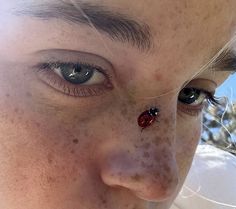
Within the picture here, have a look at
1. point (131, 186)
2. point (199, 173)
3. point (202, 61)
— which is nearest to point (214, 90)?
point (202, 61)

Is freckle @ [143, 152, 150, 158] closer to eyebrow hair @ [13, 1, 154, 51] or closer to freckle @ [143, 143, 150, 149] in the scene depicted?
freckle @ [143, 143, 150, 149]

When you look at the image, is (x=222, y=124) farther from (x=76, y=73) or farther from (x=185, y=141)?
(x=76, y=73)

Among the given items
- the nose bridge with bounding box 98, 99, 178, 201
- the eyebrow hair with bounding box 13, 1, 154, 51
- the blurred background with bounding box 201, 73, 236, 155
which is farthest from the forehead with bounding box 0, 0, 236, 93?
the blurred background with bounding box 201, 73, 236, 155

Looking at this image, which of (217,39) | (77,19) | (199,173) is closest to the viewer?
(77,19)

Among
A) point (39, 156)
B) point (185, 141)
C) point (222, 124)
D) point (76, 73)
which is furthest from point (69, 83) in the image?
point (222, 124)

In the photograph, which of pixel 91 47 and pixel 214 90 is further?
pixel 214 90

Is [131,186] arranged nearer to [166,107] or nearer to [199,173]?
[166,107]
